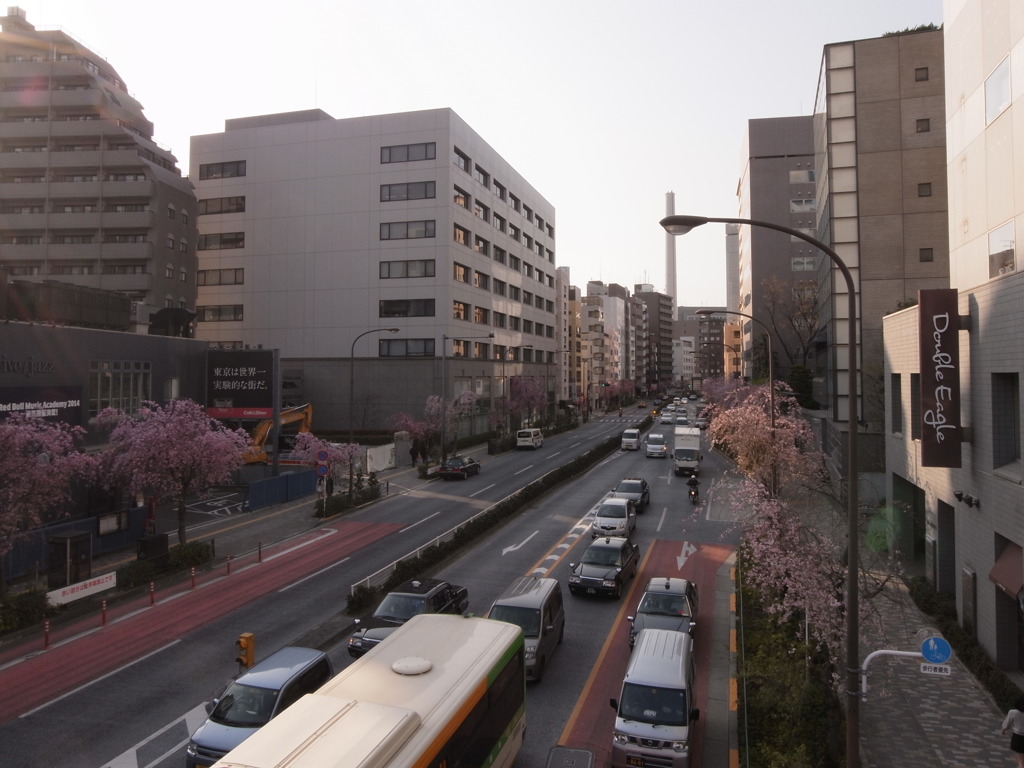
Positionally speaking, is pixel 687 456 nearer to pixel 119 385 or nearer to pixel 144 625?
pixel 119 385

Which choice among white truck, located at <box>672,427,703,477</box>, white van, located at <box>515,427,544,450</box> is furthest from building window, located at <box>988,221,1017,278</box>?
white van, located at <box>515,427,544,450</box>

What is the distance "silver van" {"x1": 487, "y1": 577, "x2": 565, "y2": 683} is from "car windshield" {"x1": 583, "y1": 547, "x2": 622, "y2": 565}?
494 cm

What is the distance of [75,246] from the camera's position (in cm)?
5850

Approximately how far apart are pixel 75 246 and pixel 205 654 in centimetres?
5384

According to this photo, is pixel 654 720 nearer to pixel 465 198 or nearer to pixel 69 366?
pixel 69 366

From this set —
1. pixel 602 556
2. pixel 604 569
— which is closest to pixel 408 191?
pixel 602 556

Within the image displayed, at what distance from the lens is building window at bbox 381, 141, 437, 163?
64875 mm

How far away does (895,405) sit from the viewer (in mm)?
25906

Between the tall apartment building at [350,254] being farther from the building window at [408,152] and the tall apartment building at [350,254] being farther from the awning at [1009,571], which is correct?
the awning at [1009,571]

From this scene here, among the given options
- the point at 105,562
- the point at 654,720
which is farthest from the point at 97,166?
the point at 654,720

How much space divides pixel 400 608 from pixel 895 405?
20.0 metres

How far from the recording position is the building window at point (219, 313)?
224 feet

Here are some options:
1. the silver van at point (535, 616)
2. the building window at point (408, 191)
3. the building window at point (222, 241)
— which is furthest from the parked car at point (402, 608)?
the building window at point (222, 241)

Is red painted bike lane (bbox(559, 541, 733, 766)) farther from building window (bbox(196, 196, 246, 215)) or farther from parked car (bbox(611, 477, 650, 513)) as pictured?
building window (bbox(196, 196, 246, 215))
